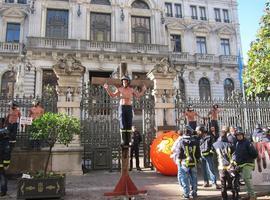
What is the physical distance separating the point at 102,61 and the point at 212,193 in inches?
838

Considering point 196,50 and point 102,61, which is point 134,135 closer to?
point 102,61

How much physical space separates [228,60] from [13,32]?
2512cm

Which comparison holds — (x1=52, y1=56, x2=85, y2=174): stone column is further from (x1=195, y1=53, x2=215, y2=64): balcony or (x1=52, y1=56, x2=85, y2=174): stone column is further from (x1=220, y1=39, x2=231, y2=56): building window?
(x1=220, y1=39, x2=231, y2=56): building window

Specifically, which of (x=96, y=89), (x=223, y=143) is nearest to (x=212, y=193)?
(x=223, y=143)

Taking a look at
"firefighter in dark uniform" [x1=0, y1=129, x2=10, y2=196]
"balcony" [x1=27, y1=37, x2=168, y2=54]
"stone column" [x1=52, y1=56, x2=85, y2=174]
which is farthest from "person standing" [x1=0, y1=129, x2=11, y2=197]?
"balcony" [x1=27, y1=37, x2=168, y2=54]

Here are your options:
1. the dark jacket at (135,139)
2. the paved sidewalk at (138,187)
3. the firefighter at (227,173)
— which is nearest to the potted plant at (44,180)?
the paved sidewalk at (138,187)

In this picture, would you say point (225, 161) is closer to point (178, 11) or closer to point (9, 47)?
point (9, 47)

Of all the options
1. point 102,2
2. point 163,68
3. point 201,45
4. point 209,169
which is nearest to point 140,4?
point 102,2

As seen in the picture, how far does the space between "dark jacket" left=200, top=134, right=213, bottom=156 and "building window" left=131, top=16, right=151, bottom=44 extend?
72.3ft

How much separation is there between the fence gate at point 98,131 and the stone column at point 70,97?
17.4 inches

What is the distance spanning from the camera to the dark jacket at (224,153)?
7.10 meters

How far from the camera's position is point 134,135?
12.5 m

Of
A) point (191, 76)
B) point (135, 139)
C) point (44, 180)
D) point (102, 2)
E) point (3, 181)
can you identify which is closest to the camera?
point (44, 180)

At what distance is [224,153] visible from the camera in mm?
7223
